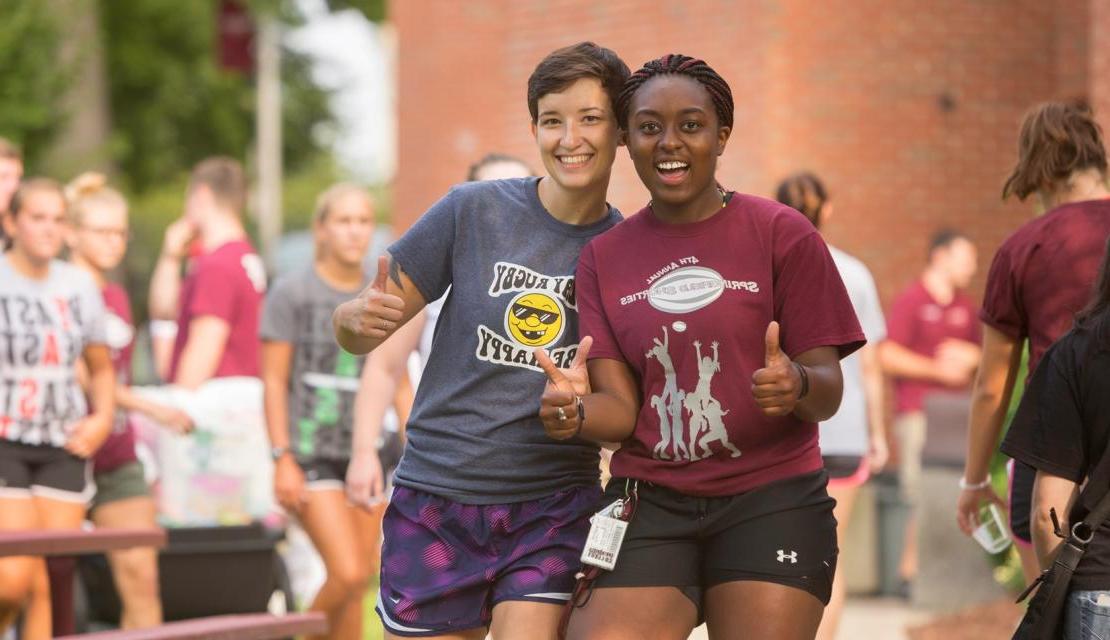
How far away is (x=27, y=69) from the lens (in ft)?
60.3

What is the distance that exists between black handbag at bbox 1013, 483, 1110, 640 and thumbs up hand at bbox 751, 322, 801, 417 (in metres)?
0.75

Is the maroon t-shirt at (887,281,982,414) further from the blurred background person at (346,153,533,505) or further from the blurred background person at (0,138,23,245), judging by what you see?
the blurred background person at (346,153,533,505)

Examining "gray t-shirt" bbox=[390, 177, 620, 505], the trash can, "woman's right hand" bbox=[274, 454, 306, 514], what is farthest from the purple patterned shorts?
the trash can

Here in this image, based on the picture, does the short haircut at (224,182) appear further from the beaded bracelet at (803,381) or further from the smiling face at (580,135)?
the beaded bracelet at (803,381)

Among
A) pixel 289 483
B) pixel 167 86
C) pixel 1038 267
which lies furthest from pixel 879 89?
pixel 167 86

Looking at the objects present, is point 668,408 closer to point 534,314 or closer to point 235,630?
point 534,314

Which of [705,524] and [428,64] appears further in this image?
[428,64]

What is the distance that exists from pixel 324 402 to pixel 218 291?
184cm

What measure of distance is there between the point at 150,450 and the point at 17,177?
228 centimetres

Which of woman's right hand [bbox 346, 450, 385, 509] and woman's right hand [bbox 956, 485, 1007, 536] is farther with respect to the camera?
woman's right hand [bbox 346, 450, 385, 509]

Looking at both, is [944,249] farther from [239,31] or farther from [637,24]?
[239,31]

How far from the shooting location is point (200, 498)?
1002 centimetres

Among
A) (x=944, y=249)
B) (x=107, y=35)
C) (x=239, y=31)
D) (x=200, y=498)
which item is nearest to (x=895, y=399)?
(x=944, y=249)

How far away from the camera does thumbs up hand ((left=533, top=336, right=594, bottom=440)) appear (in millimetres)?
4324
